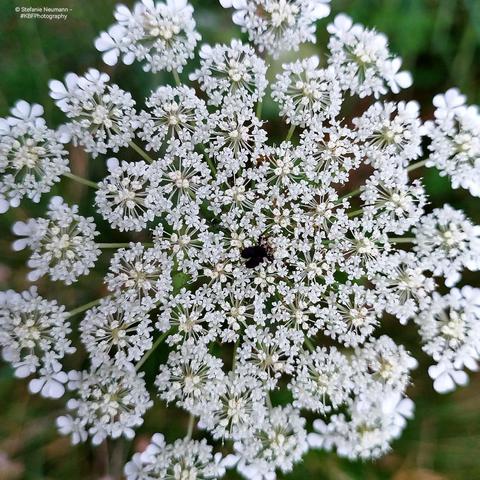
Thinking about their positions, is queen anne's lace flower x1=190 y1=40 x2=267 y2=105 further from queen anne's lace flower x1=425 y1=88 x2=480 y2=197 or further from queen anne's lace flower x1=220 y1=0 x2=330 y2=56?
queen anne's lace flower x1=425 y1=88 x2=480 y2=197

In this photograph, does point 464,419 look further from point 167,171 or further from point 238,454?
point 167,171

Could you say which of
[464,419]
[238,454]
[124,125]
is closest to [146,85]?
[124,125]

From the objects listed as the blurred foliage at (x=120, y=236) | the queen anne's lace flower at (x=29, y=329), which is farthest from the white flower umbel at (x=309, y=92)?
the queen anne's lace flower at (x=29, y=329)

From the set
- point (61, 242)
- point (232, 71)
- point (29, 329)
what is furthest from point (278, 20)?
point (29, 329)

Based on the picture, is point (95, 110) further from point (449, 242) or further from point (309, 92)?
point (449, 242)

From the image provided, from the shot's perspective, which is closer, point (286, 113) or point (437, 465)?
point (286, 113)
